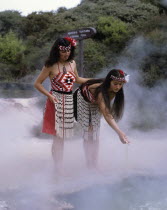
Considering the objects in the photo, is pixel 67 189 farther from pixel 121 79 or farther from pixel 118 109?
pixel 121 79

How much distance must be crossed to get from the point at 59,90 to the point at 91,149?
2.23 ft

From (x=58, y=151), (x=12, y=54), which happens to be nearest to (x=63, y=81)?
(x=58, y=151)

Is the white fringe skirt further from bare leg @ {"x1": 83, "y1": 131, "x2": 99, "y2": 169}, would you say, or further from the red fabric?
bare leg @ {"x1": 83, "y1": 131, "x2": 99, "y2": 169}

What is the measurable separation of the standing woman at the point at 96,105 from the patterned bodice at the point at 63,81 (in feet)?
0.45

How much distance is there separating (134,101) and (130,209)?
3.88 m

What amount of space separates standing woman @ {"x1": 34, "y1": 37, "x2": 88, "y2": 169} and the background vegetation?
4372 mm

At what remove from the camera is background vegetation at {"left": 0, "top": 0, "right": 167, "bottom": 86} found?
870 centimetres

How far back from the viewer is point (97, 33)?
12.7 metres

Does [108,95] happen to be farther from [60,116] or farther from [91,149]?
[91,149]

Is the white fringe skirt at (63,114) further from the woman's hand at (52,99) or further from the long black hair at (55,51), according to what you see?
the long black hair at (55,51)

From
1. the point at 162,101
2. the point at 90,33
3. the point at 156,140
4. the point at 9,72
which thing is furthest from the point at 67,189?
the point at 9,72

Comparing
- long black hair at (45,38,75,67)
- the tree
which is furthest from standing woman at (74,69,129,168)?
the tree

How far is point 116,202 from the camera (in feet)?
8.79

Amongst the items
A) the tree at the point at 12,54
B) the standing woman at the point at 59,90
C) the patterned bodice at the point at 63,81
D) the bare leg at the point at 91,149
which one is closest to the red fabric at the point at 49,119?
the standing woman at the point at 59,90
